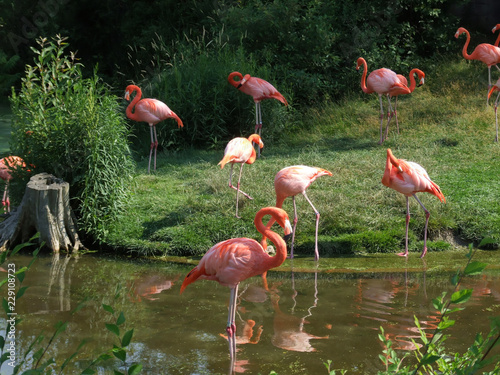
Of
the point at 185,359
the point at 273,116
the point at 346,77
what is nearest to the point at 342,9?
the point at 346,77

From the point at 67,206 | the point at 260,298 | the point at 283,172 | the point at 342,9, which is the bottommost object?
the point at 260,298

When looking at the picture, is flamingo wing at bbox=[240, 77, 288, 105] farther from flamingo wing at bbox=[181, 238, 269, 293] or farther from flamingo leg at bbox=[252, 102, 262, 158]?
flamingo wing at bbox=[181, 238, 269, 293]

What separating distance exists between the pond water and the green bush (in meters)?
0.72

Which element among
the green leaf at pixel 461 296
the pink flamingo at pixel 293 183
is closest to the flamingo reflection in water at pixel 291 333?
the pink flamingo at pixel 293 183

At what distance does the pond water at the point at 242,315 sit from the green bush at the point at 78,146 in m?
0.72

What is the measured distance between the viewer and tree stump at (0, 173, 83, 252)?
19.4 ft

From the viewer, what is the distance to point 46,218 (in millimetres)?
5922

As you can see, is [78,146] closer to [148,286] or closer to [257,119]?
[148,286]

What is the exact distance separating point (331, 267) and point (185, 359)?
7.17 ft

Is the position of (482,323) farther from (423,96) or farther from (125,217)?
(423,96)

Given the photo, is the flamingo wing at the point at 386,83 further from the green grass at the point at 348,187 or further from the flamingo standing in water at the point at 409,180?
the flamingo standing in water at the point at 409,180

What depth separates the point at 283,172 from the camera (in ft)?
19.0

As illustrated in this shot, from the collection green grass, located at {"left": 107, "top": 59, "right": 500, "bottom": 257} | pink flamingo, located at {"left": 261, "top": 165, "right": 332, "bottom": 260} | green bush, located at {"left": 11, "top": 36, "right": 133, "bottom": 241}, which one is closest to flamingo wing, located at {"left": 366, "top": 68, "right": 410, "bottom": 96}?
green grass, located at {"left": 107, "top": 59, "right": 500, "bottom": 257}

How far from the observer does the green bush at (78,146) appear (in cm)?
627
